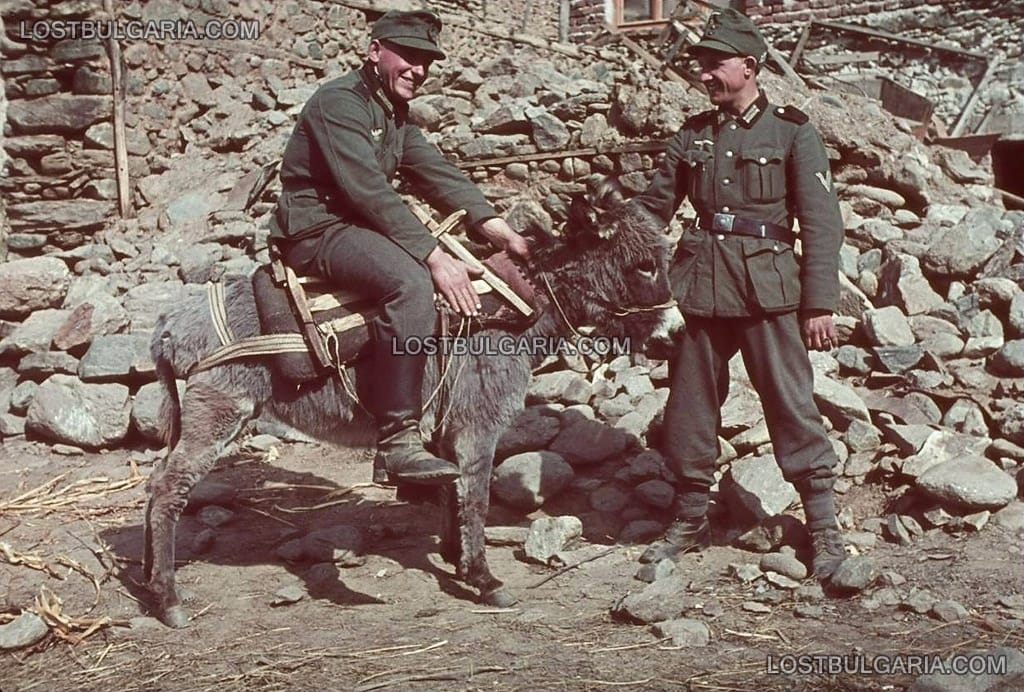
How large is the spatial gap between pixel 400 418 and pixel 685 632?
1593 millimetres

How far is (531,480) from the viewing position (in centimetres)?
569

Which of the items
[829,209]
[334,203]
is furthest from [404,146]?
[829,209]

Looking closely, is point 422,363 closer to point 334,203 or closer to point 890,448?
point 334,203

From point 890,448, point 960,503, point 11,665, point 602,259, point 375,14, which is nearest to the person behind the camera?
point 11,665

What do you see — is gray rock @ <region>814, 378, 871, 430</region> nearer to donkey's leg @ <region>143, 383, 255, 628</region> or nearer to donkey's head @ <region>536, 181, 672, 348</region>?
donkey's head @ <region>536, 181, 672, 348</region>

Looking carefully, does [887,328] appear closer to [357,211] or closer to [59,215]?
[357,211]

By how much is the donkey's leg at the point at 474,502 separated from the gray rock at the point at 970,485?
2.45 m

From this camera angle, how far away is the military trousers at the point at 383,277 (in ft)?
13.6

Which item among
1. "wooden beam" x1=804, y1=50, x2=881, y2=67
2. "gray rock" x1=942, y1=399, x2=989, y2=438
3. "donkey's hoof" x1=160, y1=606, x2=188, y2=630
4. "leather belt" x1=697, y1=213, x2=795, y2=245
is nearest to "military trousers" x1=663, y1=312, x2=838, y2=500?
"leather belt" x1=697, y1=213, x2=795, y2=245

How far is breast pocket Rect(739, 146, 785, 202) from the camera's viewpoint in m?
4.47

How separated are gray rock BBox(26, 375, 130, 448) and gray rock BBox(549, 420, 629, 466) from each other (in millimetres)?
3605

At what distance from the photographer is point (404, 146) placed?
4762 millimetres

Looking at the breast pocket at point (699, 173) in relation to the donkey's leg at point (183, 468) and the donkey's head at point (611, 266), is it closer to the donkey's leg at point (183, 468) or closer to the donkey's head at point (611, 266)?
the donkey's head at point (611, 266)

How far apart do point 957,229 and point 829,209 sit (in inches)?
139
